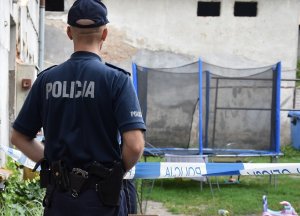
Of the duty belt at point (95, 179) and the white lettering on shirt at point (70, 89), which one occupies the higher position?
the white lettering on shirt at point (70, 89)

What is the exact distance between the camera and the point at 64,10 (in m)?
16.6

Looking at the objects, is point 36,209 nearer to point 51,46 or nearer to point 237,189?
→ point 237,189

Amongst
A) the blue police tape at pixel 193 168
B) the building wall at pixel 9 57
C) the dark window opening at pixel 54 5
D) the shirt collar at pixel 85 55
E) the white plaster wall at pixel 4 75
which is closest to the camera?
the shirt collar at pixel 85 55

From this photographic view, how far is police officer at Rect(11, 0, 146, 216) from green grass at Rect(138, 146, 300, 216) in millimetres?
5350

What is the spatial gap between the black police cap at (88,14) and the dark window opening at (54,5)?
14.3 metres

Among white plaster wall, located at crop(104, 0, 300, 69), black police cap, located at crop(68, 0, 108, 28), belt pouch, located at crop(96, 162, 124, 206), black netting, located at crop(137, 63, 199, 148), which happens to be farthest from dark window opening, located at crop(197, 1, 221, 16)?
belt pouch, located at crop(96, 162, 124, 206)

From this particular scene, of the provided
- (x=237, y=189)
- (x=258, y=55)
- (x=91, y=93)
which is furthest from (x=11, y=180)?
(x=258, y=55)

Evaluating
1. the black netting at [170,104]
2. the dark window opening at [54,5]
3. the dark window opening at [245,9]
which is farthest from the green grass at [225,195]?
the dark window opening at [54,5]

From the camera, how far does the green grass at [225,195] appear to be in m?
8.15

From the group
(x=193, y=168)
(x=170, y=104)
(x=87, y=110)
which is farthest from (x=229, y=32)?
(x=87, y=110)

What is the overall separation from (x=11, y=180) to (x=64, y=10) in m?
11.4

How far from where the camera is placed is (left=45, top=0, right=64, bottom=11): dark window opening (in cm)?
1672

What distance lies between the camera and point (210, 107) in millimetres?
10398

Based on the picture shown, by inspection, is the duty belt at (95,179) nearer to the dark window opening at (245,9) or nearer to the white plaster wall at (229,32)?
the white plaster wall at (229,32)
